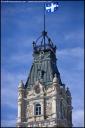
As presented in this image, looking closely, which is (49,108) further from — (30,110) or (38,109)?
(30,110)

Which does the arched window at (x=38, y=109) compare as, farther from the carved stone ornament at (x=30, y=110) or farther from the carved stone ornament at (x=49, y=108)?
the carved stone ornament at (x=49, y=108)

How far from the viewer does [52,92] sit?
181 ft

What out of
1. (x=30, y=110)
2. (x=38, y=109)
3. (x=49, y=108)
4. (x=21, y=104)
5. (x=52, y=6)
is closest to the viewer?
(x=52, y=6)

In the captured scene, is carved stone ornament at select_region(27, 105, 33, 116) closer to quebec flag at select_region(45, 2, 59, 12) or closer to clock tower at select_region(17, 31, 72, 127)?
clock tower at select_region(17, 31, 72, 127)

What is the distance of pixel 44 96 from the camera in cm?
5522

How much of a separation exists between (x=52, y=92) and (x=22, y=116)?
14.1ft

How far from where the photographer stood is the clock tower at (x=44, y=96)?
53562mm

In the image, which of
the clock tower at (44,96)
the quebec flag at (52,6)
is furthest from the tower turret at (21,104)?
the quebec flag at (52,6)

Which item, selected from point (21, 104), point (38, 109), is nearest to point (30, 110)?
point (38, 109)

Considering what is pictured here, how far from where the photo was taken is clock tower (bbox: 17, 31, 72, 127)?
A: 53562mm

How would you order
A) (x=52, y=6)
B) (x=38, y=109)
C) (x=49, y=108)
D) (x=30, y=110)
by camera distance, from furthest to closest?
(x=30, y=110) → (x=38, y=109) → (x=49, y=108) → (x=52, y=6)

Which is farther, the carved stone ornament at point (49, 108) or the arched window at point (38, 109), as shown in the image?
the arched window at point (38, 109)

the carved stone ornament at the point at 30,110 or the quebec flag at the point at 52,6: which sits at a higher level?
the quebec flag at the point at 52,6

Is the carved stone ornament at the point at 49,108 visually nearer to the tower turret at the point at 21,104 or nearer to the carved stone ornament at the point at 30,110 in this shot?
the carved stone ornament at the point at 30,110
